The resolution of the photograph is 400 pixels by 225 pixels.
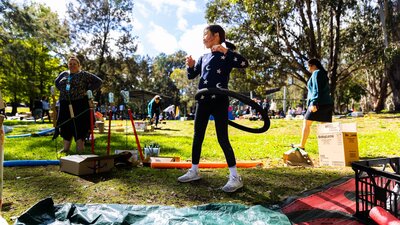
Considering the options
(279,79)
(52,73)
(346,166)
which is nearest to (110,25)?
(52,73)

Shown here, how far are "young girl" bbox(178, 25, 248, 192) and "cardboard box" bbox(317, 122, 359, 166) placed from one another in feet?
6.91

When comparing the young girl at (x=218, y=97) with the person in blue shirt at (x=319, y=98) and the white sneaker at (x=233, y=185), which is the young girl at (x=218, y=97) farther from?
the person in blue shirt at (x=319, y=98)

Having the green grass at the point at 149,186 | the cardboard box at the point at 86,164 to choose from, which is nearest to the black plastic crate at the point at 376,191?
the green grass at the point at 149,186

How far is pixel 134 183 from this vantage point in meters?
3.82

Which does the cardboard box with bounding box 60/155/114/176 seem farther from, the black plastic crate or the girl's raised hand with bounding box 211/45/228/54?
the black plastic crate

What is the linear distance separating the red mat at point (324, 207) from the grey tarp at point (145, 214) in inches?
8.3

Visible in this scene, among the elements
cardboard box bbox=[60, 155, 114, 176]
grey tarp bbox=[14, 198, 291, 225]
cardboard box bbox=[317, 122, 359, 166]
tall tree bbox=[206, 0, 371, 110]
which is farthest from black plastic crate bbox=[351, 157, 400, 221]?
tall tree bbox=[206, 0, 371, 110]

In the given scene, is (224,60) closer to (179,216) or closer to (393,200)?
(179,216)

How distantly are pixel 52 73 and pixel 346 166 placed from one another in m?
38.1

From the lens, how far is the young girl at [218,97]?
3.60m

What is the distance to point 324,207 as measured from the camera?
298 cm

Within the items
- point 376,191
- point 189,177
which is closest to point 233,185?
point 189,177

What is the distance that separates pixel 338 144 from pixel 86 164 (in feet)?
12.2

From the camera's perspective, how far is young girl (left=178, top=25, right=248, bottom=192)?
360 cm
